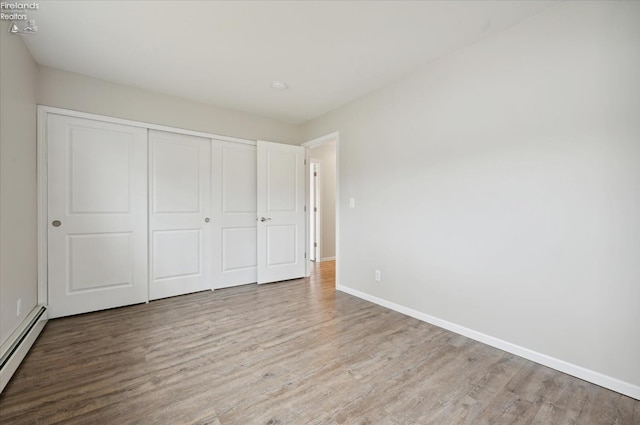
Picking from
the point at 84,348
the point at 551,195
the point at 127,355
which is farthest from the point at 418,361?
the point at 84,348

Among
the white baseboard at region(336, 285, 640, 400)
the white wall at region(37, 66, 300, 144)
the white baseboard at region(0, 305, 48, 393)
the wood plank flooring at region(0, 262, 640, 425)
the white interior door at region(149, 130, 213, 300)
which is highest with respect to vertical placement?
the white wall at region(37, 66, 300, 144)

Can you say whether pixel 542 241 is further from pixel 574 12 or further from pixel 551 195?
pixel 574 12

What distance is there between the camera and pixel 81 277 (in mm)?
2887

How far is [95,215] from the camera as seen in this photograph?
2939 mm

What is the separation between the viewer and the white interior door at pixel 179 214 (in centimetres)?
333

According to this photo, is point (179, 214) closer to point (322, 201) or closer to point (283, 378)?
point (283, 378)

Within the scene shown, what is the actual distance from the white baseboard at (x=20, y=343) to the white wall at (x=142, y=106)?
6.74 ft

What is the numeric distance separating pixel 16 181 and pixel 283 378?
2552 millimetres

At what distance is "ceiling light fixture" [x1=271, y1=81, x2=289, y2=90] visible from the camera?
307cm

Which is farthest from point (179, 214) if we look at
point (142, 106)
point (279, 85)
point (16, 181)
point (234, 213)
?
point (279, 85)

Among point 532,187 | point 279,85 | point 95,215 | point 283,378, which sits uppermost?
point 279,85

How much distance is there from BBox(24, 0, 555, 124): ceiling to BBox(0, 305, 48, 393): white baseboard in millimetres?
2342

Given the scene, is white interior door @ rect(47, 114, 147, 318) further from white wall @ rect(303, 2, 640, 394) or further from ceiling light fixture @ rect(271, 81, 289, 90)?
white wall @ rect(303, 2, 640, 394)

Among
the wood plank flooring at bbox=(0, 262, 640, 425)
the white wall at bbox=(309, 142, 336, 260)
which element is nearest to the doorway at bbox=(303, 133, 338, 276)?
the white wall at bbox=(309, 142, 336, 260)
